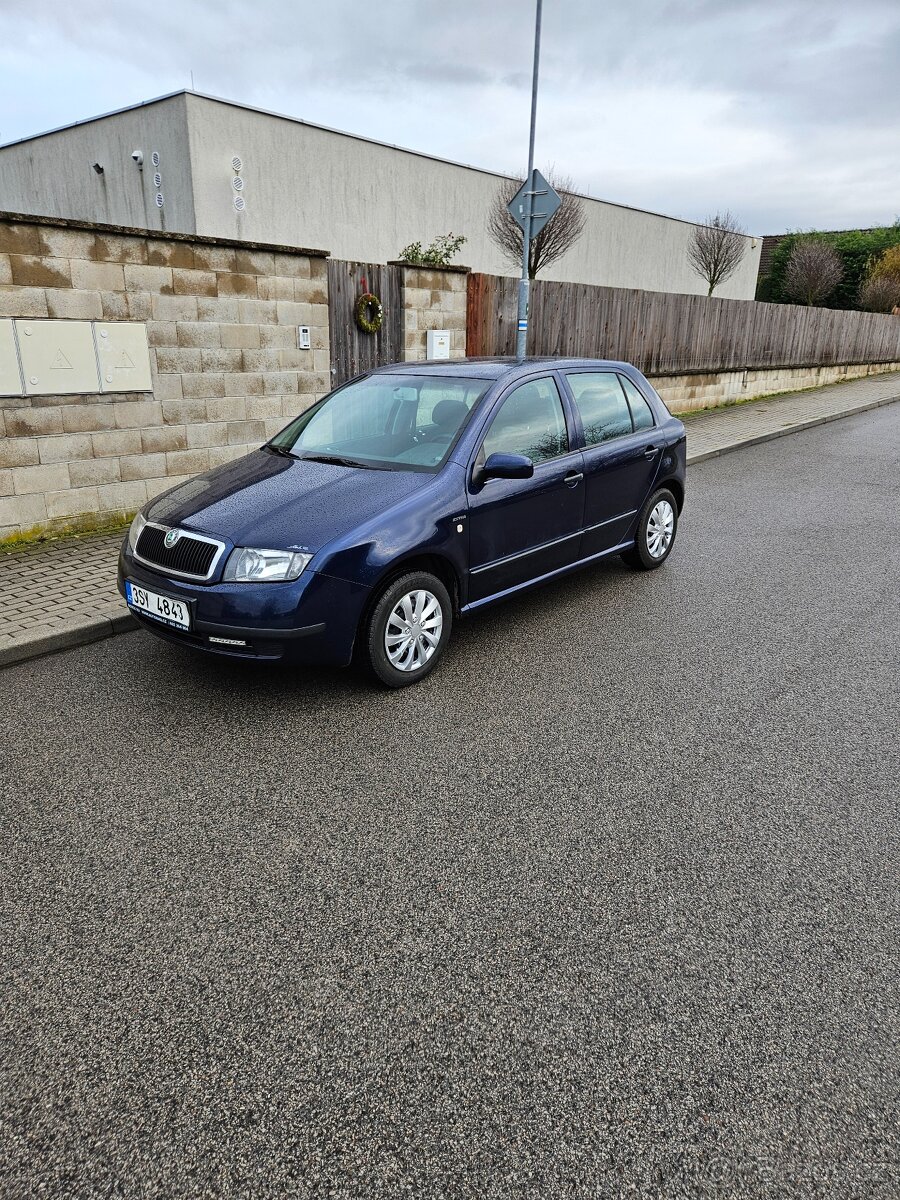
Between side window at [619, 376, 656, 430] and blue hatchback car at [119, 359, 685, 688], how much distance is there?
0.02 meters

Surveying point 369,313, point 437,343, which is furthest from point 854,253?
point 369,313

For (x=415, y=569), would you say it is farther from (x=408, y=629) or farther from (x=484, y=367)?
(x=484, y=367)

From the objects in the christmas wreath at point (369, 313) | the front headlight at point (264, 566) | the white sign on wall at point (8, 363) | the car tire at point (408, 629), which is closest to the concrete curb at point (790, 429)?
the christmas wreath at point (369, 313)

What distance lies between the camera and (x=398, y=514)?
419 cm

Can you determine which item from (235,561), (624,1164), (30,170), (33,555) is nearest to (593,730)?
(235,561)

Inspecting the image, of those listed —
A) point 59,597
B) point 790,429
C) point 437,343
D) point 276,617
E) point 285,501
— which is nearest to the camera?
point 276,617

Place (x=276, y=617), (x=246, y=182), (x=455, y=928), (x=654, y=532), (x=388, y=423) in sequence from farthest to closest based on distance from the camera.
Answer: (x=246, y=182) < (x=654, y=532) < (x=388, y=423) < (x=276, y=617) < (x=455, y=928)

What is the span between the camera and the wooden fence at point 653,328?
11.6 meters

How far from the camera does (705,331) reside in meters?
16.6

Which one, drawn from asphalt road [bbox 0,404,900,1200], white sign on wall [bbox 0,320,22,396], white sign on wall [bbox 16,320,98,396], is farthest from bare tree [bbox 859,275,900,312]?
white sign on wall [bbox 0,320,22,396]

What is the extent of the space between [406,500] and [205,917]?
2319 mm

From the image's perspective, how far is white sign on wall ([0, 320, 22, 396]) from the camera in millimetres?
6320

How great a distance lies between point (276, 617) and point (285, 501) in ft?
2.40

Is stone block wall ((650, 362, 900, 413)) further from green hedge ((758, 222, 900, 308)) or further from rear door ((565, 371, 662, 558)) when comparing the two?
green hedge ((758, 222, 900, 308))
